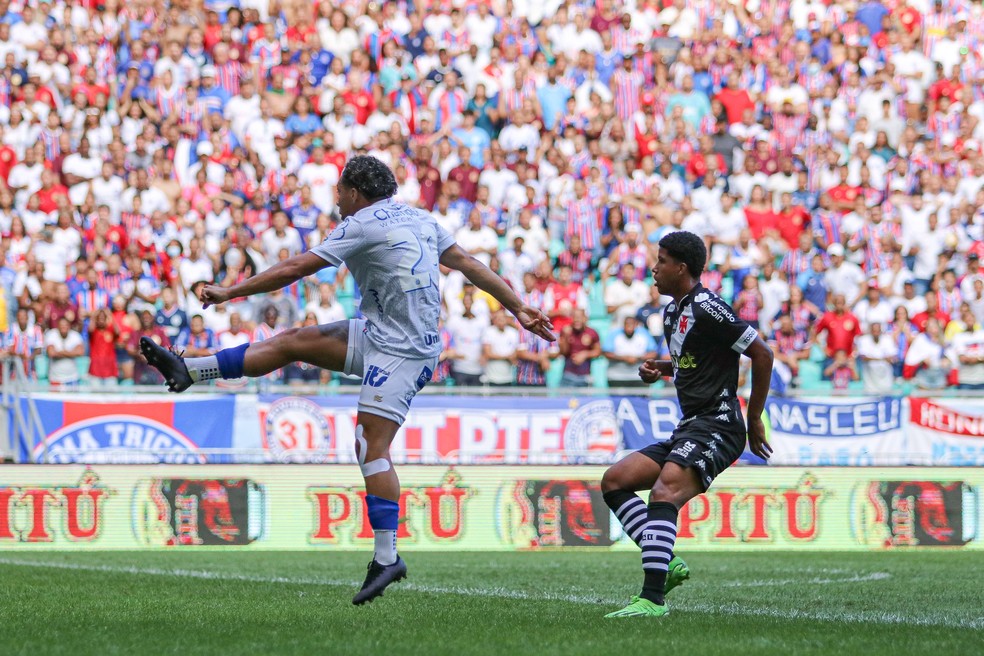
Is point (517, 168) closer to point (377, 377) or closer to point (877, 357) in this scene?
point (877, 357)

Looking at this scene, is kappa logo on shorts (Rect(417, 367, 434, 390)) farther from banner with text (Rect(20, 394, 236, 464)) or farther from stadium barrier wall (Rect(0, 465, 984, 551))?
banner with text (Rect(20, 394, 236, 464))

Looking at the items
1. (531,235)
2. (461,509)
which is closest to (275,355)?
(461,509)

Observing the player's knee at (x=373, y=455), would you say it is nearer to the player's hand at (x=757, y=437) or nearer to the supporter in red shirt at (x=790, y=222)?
the player's hand at (x=757, y=437)

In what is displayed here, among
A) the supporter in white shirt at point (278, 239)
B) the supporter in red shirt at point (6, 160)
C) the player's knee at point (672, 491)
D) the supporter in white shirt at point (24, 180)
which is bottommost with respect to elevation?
the player's knee at point (672, 491)

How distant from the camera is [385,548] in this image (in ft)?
26.3

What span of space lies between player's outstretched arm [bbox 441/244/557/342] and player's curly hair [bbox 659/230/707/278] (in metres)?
0.80

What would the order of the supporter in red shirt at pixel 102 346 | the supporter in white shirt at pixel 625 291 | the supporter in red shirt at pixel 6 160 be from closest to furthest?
1. the supporter in red shirt at pixel 102 346
2. the supporter in white shirt at pixel 625 291
3. the supporter in red shirt at pixel 6 160

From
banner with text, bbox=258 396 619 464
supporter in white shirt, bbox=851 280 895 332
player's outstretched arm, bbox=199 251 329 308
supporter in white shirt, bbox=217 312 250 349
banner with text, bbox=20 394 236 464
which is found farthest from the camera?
supporter in white shirt, bbox=851 280 895 332

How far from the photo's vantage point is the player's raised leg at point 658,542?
26.3ft

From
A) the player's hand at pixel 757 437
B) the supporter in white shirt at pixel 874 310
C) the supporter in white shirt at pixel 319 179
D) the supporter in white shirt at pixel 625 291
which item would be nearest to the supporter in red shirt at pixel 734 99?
the supporter in white shirt at pixel 874 310

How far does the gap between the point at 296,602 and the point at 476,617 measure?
140 centimetres

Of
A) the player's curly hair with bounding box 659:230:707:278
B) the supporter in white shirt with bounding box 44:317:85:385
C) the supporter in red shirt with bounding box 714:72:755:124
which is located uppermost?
the supporter in red shirt with bounding box 714:72:755:124

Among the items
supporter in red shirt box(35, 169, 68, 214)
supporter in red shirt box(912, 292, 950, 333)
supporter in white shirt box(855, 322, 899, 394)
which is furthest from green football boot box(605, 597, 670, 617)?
supporter in red shirt box(35, 169, 68, 214)

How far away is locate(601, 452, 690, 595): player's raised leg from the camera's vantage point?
330 inches
